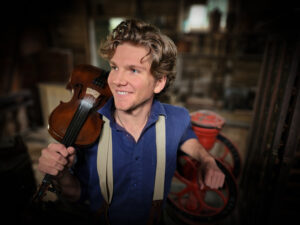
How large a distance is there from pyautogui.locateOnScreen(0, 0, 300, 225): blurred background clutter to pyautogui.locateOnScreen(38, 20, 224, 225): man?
1.49 feet

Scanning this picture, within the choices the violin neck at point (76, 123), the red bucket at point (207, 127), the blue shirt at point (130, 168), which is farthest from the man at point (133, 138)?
the red bucket at point (207, 127)

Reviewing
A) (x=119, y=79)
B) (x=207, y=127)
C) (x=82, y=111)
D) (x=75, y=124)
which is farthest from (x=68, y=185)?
(x=207, y=127)

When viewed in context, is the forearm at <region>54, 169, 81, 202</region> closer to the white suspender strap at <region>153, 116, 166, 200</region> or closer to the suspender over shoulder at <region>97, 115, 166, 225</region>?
the suspender over shoulder at <region>97, 115, 166, 225</region>

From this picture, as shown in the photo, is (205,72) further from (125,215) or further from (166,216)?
(125,215)

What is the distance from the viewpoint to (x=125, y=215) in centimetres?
128

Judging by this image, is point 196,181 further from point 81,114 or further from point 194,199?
point 81,114

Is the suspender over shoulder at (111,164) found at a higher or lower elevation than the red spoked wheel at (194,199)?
higher

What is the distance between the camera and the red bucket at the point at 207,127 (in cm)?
159

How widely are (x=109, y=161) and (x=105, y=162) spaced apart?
1.0 inches

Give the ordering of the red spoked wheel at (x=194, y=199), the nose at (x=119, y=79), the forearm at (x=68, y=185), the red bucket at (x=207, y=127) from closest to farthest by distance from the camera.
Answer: the nose at (x=119, y=79) < the forearm at (x=68, y=185) < the red spoked wheel at (x=194, y=199) < the red bucket at (x=207, y=127)

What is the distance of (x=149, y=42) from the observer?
110 cm

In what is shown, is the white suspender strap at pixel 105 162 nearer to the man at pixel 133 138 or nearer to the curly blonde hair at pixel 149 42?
the man at pixel 133 138

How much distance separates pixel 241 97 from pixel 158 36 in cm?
422

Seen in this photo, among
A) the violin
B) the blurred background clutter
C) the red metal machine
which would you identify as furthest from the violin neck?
the red metal machine
